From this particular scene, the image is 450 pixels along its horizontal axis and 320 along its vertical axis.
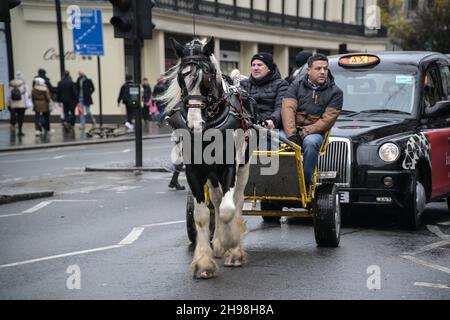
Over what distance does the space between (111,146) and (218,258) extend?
16.8 meters

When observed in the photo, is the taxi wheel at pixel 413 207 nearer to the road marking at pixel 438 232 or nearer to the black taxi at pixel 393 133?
the black taxi at pixel 393 133

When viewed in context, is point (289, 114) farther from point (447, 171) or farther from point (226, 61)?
point (226, 61)

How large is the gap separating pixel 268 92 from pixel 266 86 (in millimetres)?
74

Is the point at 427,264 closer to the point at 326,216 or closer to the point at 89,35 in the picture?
the point at 326,216

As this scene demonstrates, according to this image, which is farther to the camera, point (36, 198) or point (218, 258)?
point (36, 198)

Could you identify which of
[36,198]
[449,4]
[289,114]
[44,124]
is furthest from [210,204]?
[449,4]

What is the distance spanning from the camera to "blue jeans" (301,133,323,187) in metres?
7.85

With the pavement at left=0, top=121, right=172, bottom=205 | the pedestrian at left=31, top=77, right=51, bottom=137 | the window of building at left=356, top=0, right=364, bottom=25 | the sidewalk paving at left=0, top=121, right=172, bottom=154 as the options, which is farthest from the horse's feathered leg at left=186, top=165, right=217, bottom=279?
the window of building at left=356, top=0, right=364, bottom=25

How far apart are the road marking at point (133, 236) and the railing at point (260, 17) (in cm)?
2437

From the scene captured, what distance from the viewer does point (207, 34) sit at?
136ft

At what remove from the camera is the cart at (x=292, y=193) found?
Result: 25.0 feet

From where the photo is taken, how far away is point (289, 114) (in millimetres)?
8141

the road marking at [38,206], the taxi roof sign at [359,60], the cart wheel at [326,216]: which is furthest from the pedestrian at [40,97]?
the cart wheel at [326,216]

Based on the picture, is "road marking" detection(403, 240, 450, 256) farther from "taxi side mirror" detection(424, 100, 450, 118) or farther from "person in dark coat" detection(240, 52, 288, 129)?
"person in dark coat" detection(240, 52, 288, 129)
